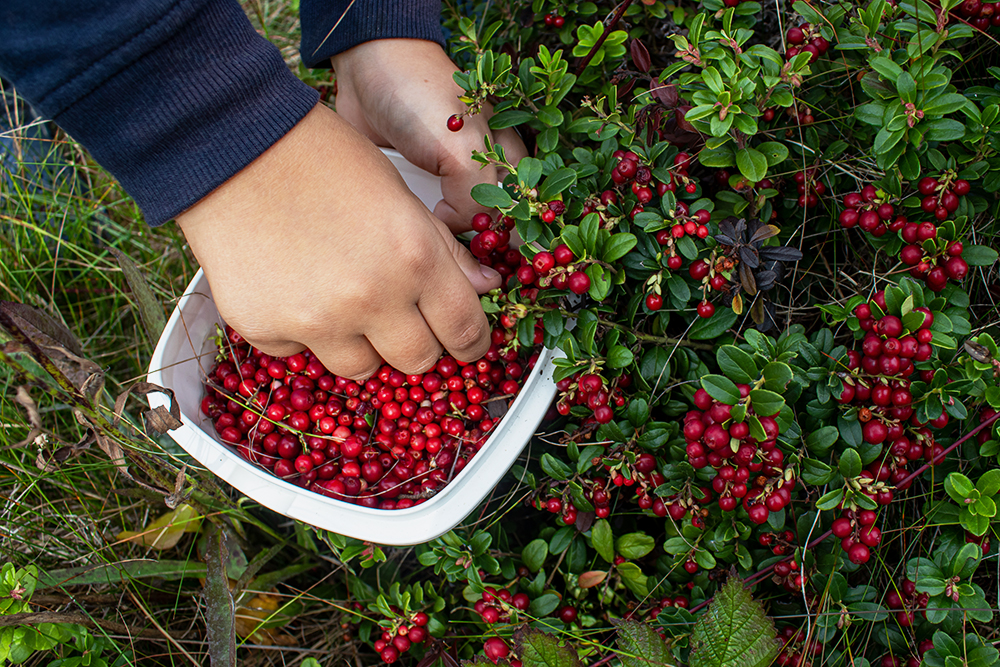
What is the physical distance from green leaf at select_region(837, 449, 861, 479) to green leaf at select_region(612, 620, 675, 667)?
64 centimetres

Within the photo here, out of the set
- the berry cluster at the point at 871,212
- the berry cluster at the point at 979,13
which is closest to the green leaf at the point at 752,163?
the berry cluster at the point at 871,212

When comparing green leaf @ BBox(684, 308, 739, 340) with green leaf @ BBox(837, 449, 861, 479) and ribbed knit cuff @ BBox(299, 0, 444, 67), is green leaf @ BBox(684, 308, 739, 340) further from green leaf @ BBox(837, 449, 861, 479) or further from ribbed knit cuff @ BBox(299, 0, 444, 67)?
ribbed knit cuff @ BBox(299, 0, 444, 67)

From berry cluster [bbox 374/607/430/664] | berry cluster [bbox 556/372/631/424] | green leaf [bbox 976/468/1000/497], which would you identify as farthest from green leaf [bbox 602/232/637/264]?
berry cluster [bbox 374/607/430/664]

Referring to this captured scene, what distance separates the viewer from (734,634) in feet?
5.11

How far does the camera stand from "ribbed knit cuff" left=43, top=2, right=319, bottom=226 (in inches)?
54.6

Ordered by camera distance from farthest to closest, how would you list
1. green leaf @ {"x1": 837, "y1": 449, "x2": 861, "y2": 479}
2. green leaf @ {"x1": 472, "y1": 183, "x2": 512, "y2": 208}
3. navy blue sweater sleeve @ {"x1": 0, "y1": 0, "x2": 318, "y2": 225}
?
green leaf @ {"x1": 472, "y1": 183, "x2": 512, "y2": 208}
green leaf @ {"x1": 837, "y1": 449, "x2": 861, "y2": 479}
navy blue sweater sleeve @ {"x1": 0, "y1": 0, "x2": 318, "y2": 225}

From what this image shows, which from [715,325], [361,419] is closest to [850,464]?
[715,325]

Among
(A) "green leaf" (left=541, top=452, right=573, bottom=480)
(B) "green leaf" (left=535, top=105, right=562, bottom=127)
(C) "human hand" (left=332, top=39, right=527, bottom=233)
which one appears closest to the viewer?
(B) "green leaf" (left=535, top=105, right=562, bottom=127)

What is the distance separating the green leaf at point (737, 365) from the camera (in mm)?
1536

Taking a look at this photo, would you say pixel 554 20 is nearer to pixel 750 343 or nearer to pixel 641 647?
pixel 750 343

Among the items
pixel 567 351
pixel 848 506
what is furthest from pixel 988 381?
pixel 567 351

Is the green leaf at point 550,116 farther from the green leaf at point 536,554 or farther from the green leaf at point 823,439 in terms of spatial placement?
the green leaf at point 536,554

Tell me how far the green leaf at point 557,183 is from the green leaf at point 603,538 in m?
1.05

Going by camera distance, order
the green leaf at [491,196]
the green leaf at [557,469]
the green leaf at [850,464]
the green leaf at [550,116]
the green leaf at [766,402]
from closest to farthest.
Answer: the green leaf at [766,402] → the green leaf at [850,464] → the green leaf at [491,196] → the green leaf at [550,116] → the green leaf at [557,469]
